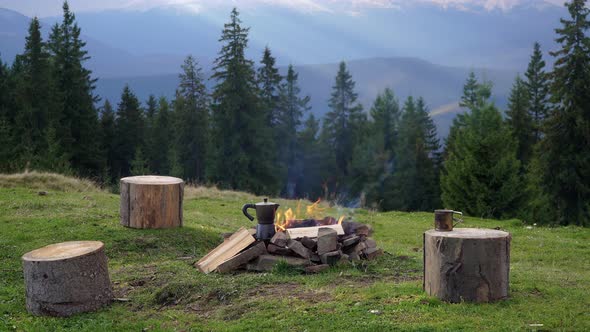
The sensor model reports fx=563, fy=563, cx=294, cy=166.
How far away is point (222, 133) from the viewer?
4969 cm

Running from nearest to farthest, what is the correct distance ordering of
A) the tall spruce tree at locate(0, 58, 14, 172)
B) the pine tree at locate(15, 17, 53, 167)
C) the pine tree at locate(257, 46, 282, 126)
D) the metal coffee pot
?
the metal coffee pot → the tall spruce tree at locate(0, 58, 14, 172) → the pine tree at locate(15, 17, 53, 167) → the pine tree at locate(257, 46, 282, 126)

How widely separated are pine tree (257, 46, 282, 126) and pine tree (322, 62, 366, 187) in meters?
10.8

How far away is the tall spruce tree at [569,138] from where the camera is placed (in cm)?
3300

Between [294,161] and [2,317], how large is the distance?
57399mm

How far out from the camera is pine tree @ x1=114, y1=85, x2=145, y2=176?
54.0 m

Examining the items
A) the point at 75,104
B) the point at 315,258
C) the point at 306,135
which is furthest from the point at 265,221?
the point at 306,135

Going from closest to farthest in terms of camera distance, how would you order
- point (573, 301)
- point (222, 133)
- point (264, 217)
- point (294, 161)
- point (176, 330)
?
1. point (176, 330)
2. point (573, 301)
3. point (264, 217)
4. point (222, 133)
5. point (294, 161)

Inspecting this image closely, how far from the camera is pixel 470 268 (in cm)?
602

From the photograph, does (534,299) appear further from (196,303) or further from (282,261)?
(196,303)

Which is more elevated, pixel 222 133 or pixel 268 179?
pixel 222 133

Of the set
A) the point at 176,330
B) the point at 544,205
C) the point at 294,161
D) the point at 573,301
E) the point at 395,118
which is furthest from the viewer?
the point at 395,118

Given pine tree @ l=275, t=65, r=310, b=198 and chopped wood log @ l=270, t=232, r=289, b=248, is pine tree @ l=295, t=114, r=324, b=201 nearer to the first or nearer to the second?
pine tree @ l=275, t=65, r=310, b=198

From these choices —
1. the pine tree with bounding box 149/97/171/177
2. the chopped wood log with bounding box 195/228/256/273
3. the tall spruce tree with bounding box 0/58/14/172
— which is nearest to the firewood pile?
the chopped wood log with bounding box 195/228/256/273

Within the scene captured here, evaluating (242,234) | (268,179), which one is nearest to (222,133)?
(268,179)
